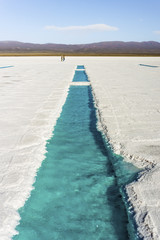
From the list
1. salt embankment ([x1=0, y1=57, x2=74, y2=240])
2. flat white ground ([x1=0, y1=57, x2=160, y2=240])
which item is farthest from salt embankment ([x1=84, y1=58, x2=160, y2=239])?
salt embankment ([x1=0, y1=57, x2=74, y2=240])

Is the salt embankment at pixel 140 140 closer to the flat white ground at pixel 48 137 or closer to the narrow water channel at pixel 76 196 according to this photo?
the flat white ground at pixel 48 137

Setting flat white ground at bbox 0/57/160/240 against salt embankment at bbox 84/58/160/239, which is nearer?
salt embankment at bbox 84/58/160/239

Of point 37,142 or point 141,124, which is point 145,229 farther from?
point 141,124

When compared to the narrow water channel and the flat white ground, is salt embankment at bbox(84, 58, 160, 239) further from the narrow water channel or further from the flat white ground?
the narrow water channel

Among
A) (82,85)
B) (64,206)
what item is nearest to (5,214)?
(64,206)

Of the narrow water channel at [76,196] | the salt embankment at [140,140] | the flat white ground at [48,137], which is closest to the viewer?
the narrow water channel at [76,196]

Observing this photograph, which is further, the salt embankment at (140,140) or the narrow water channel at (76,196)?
the salt embankment at (140,140)

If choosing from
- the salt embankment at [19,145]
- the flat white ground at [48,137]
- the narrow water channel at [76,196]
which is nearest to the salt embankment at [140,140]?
the flat white ground at [48,137]

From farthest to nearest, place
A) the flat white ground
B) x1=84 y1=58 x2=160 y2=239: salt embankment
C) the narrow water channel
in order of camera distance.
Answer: the flat white ground, x1=84 y1=58 x2=160 y2=239: salt embankment, the narrow water channel
